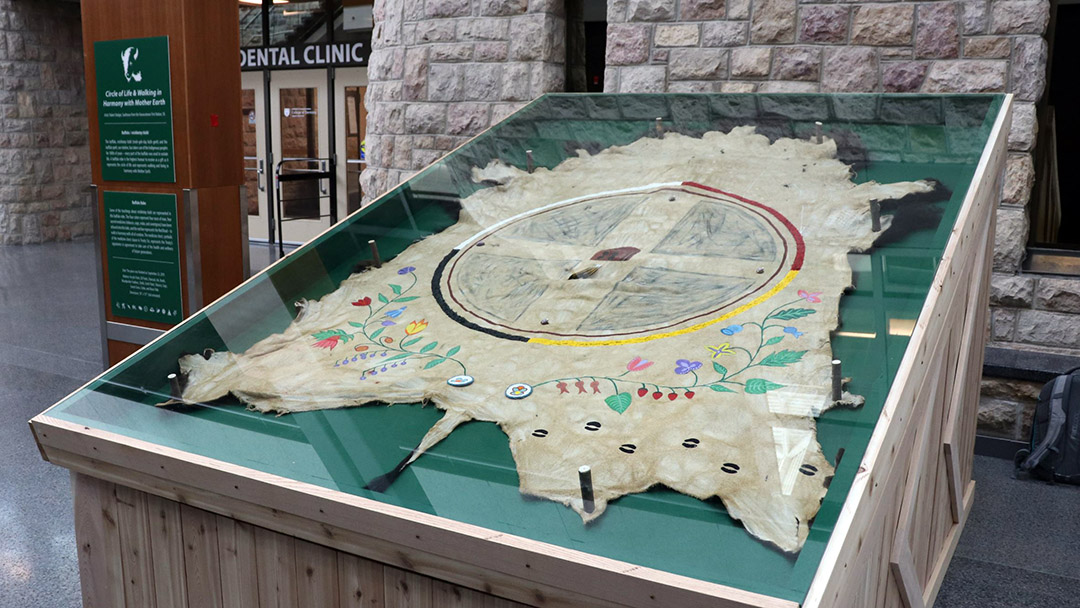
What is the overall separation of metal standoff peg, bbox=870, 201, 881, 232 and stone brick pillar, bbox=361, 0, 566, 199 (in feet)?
11.6

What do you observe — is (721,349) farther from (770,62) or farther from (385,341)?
(770,62)

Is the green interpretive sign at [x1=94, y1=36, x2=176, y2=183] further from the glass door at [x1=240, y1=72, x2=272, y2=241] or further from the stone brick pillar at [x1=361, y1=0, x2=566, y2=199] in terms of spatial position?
the glass door at [x1=240, y1=72, x2=272, y2=241]

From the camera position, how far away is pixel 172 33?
3541 millimetres

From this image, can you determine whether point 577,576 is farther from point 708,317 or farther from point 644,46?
point 644,46

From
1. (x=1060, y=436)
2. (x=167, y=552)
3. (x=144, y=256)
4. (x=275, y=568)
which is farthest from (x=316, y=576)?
(x=1060, y=436)

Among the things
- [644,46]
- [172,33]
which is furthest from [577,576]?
[644,46]

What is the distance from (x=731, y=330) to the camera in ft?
6.28

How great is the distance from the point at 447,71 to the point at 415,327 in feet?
13.2

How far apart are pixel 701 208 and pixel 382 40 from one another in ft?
14.4

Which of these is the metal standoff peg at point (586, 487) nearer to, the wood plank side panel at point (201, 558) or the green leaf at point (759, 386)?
the green leaf at point (759, 386)

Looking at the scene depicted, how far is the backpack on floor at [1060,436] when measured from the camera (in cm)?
398

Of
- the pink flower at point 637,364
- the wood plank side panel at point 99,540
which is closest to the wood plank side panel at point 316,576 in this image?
the wood plank side panel at point 99,540

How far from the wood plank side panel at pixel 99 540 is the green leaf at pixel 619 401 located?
1199 millimetres

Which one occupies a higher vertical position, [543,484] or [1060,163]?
[1060,163]
